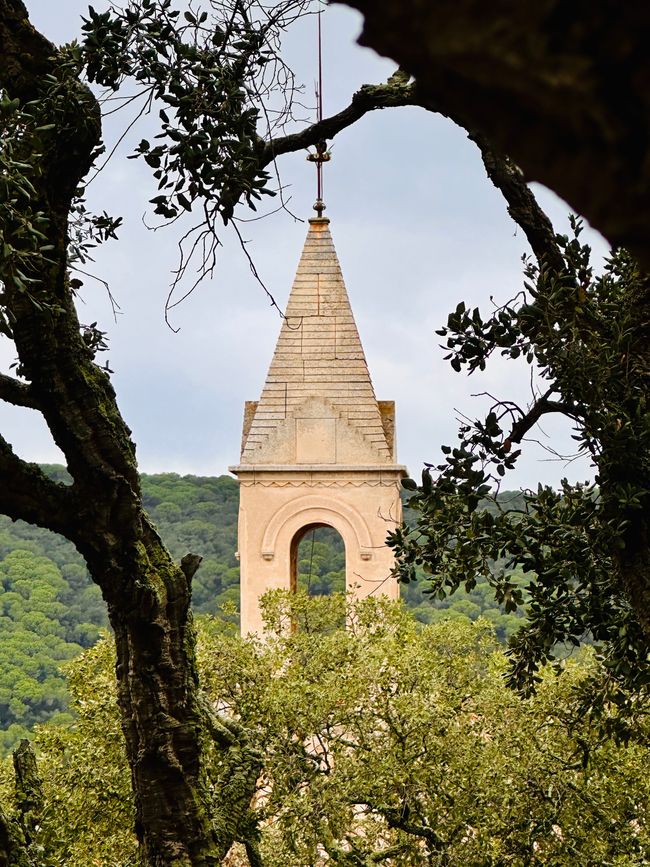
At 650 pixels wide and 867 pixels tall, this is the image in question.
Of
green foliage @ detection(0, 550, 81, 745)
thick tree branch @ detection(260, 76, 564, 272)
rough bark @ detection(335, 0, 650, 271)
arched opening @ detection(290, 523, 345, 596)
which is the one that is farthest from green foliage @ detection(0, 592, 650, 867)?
green foliage @ detection(0, 550, 81, 745)

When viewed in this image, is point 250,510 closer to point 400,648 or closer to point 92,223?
point 400,648

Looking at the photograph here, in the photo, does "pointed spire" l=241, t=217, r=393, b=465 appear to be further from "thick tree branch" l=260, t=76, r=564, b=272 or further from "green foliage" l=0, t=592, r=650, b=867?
"thick tree branch" l=260, t=76, r=564, b=272

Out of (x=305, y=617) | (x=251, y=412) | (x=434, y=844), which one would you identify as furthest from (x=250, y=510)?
(x=434, y=844)

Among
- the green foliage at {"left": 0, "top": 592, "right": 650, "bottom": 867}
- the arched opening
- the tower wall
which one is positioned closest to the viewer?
the green foliage at {"left": 0, "top": 592, "right": 650, "bottom": 867}

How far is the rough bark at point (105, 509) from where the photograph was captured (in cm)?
556

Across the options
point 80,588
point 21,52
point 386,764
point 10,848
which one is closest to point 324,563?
point 80,588

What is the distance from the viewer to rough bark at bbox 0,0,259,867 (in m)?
5.56

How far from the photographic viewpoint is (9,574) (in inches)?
1603

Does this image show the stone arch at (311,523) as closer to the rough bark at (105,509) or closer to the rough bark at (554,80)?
the rough bark at (105,509)

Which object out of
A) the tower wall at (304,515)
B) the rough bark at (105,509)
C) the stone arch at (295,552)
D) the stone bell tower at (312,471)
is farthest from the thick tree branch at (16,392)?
the stone arch at (295,552)

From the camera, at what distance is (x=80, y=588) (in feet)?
131

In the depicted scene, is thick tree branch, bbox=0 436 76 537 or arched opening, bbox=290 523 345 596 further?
arched opening, bbox=290 523 345 596

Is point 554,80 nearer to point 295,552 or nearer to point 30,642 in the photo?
point 295,552

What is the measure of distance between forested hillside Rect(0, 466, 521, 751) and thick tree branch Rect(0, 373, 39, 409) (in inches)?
995
